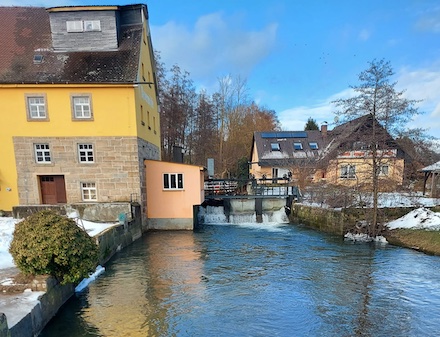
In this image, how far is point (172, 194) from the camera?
1700 centimetres

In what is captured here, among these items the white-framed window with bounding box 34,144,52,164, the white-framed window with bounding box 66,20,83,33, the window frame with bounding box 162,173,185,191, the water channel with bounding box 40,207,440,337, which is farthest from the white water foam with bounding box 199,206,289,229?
the white-framed window with bounding box 66,20,83,33

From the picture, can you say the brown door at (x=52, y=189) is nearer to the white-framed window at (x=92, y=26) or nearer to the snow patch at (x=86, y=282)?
the snow patch at (x=86, y=282)

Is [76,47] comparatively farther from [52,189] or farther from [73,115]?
[52,189]

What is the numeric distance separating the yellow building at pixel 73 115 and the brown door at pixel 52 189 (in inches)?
2.0

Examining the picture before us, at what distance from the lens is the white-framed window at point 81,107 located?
14945 mm

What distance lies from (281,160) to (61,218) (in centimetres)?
2917

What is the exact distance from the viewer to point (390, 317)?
6758mm

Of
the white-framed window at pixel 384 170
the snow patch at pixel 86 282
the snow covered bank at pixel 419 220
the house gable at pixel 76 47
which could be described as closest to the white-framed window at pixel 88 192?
the house gable at pixel 76 47

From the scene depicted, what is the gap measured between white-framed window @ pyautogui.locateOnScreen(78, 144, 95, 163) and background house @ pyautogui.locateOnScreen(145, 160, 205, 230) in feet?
10.5

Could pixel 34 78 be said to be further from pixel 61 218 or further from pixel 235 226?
pixel 235 226

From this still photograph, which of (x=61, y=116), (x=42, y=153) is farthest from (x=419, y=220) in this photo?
(x=42, y=153)

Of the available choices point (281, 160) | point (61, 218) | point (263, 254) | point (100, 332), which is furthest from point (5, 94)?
point (281, 160)

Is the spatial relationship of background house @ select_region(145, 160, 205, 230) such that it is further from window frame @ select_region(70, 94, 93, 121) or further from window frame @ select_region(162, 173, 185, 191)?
window frame @ select_region(70, 94, 93, 121)

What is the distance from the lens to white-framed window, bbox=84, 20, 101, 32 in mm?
16141
